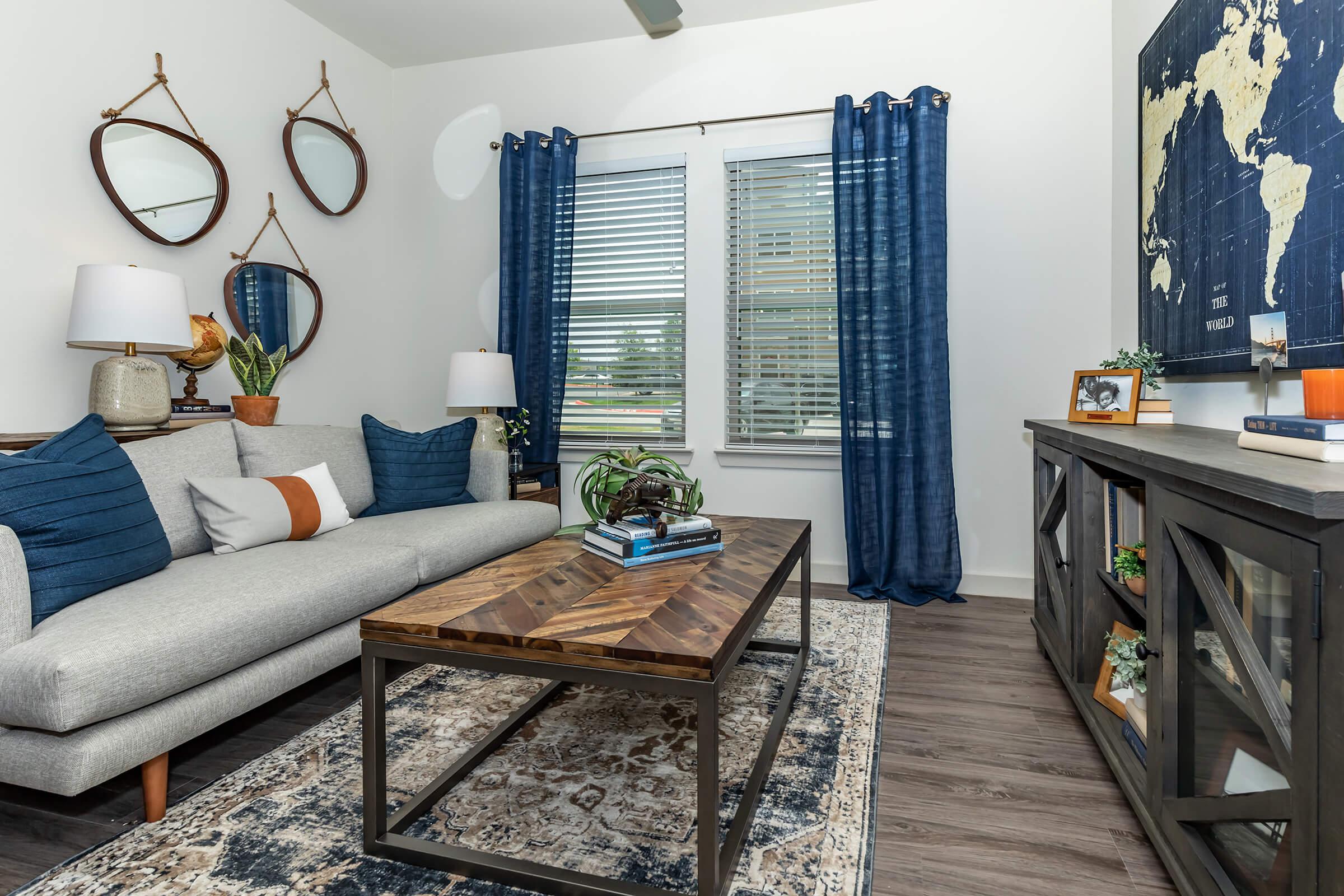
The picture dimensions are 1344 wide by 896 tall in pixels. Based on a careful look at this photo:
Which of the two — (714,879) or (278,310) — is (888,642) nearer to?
(714,879)

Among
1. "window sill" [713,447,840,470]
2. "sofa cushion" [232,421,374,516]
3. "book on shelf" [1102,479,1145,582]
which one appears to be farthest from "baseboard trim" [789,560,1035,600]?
"sofa cushion" [232,421,374,516]

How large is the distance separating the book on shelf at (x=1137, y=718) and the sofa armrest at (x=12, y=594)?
2.25 meters

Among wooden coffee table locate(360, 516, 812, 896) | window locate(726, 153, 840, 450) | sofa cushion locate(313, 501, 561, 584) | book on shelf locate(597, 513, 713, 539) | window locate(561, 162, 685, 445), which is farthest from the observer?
window locate(561, 162, 685, 445)

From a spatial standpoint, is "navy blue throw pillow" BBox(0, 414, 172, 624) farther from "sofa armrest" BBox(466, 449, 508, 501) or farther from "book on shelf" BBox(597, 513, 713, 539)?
"sofa armrest" BBox(466, 449, 508, 501)

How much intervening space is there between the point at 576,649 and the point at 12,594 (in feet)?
3.83

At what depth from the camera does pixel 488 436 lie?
3461mm

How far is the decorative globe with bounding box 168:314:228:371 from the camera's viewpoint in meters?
2.77

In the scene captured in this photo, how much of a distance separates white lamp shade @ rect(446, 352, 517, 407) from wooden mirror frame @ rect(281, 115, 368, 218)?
1.03 m

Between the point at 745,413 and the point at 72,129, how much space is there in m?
2.81

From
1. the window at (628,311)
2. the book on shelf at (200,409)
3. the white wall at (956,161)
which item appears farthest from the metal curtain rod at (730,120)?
the book on shelf at (200,409)

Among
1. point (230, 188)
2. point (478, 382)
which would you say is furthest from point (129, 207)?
point (478, 382)

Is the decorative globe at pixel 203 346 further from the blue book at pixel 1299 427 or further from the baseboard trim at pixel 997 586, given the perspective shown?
the baseboard trim at pixel 997 586

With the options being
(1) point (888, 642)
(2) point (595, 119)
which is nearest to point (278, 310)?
(2) point (595, 119)

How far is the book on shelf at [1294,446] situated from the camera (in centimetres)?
109
